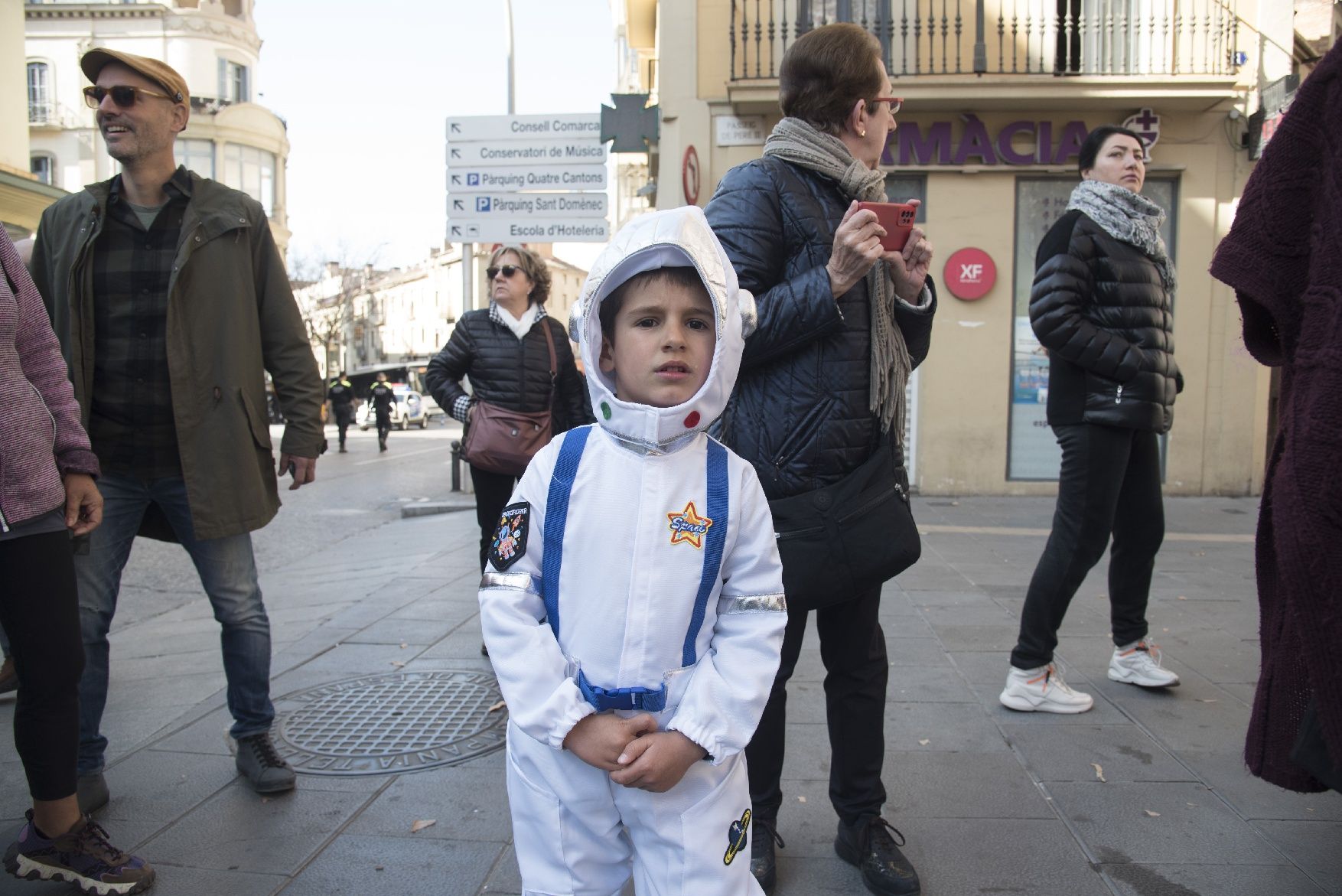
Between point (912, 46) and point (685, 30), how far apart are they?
2.71m

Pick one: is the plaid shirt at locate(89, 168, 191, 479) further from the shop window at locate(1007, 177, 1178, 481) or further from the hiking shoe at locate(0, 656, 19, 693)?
the shop window at locate(1007, 177, 1178, 481)

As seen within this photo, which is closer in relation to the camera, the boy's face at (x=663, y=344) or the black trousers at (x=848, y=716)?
the boy's face at (x=663, y=344)

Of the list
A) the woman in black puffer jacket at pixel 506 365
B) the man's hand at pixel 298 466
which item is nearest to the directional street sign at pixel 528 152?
the woman in black puffer jacket at pixel 506 365

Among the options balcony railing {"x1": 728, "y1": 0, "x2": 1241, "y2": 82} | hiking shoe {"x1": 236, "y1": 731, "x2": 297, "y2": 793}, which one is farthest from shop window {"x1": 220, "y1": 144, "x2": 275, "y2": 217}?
hiking shoe {"x1": 236, "y1": 731, "x2": 297, "y2": 793}

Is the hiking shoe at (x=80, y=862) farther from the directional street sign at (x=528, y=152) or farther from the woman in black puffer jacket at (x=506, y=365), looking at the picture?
the directional street sign at (x=528, y=152)

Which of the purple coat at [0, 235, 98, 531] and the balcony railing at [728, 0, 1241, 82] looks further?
the balcony railing at [728, 0, 1241, 82]

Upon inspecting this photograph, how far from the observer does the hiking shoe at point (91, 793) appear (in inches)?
124

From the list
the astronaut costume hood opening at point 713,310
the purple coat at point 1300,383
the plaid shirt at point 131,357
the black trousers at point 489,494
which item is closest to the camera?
the purple coat at point 1300,383

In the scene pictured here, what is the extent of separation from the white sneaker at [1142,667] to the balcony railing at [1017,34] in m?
9.02

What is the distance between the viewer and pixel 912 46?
1198 centimetres

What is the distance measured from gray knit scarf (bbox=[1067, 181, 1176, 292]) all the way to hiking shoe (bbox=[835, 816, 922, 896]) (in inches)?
95.2

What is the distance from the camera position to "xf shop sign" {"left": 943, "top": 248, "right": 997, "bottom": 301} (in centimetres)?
1164

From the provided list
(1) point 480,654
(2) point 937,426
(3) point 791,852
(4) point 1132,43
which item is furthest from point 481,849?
(4) point 1132,43

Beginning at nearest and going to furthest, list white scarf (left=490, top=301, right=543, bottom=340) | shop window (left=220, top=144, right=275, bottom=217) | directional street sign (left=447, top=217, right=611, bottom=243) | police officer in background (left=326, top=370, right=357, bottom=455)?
white scarf (left=490, top=301, right=543, bottom=340)
directional street sign (left=447, top=217, right=611, bottom=243)
police officer in background (left=326, top=370, right=357, bottom=455)
shop window (left=220, top=144, right=275, bottom=217)
